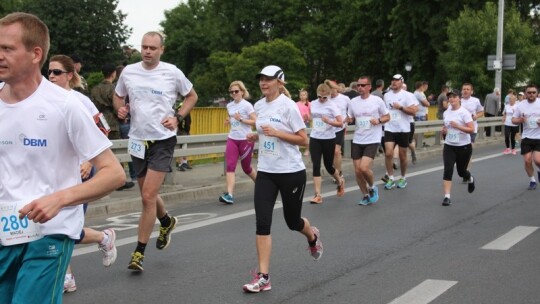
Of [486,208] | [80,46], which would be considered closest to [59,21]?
[80,46]

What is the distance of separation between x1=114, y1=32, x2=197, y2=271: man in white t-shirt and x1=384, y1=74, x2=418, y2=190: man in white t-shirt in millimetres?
7413

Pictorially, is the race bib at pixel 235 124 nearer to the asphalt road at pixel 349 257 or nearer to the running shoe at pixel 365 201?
the asphalt road at pixel 349 257

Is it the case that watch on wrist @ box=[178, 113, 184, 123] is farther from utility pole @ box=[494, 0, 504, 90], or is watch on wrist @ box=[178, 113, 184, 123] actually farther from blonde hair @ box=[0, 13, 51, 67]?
utility pole @ box=[494, 0, 504, 90]

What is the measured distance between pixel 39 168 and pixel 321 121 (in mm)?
9115

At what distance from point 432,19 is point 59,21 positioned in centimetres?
2539

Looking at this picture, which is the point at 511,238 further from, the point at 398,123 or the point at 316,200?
the point at 398,123

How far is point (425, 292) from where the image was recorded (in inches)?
253

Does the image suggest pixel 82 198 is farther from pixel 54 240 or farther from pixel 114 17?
pixel 114 17

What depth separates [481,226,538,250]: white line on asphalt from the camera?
845 cm

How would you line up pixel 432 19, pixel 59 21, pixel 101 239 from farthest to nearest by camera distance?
pixel 59 21, pixel 432 19, pixel 101 239

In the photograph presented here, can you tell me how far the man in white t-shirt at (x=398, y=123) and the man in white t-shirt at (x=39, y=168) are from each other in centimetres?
1100

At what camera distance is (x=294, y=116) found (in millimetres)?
7148

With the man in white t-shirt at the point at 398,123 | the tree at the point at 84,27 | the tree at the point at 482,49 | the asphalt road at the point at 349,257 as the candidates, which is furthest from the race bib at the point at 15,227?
the tree at the point at 84,27

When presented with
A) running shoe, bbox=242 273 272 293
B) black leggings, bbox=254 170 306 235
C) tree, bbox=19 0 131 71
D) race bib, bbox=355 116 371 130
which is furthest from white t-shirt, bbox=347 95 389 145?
tree, bbox=19 0 131 71
